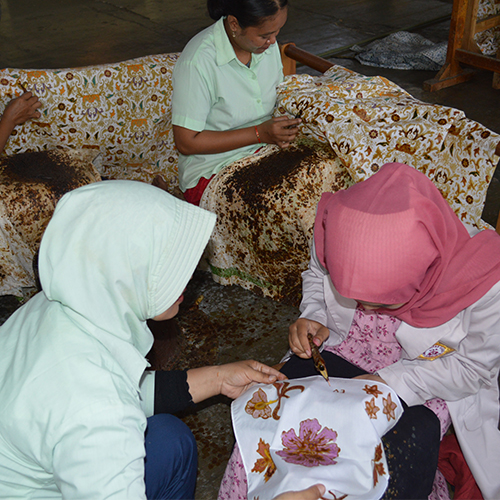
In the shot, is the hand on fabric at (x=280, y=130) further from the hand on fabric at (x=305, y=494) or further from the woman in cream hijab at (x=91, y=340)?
the hand on fabric at (x=305, y=494)

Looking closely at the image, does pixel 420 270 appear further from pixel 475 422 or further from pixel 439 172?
pixel 439 172

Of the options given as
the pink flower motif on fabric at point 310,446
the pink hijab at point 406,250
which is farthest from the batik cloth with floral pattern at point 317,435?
the pink hijab at point 406,250

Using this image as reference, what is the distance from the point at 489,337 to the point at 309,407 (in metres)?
0.48

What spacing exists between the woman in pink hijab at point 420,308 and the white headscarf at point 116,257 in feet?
1.34

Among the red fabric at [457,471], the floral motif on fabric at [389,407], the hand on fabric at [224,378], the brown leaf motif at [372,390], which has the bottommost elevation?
the red fabric at [457,471]

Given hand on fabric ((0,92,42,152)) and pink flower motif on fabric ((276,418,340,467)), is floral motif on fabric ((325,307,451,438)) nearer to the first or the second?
pink flower motif on fabric ((276,418,340,467))

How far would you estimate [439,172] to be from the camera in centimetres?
192

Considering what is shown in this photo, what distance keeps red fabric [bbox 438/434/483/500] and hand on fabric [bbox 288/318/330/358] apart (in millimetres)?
521

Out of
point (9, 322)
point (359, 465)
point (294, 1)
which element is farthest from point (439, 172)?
point (294, 1)

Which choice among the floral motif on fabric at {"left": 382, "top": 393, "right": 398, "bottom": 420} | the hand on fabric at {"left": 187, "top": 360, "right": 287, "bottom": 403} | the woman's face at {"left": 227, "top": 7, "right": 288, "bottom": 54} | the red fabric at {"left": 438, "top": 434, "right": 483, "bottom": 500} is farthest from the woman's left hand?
the woman's face at {"left": 227, "top": 7, "right": 288, "bottom": 54}

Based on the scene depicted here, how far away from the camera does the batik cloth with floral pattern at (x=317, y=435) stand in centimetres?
118

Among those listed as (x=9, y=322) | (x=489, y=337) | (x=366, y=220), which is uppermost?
(x=366, y=220)

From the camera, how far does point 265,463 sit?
127cm

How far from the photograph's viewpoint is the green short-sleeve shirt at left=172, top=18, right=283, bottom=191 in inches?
85.7
